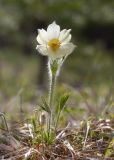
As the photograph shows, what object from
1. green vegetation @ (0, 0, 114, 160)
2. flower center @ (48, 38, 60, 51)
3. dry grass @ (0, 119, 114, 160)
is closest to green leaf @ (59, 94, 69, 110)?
green vegetation @ (0, 0, 114, 160)

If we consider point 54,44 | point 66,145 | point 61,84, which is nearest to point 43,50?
point 54,44

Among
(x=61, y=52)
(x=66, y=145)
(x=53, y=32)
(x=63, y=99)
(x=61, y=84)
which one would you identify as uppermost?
(x=61, y=84)

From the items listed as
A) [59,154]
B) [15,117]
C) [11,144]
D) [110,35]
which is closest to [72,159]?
[59,154]

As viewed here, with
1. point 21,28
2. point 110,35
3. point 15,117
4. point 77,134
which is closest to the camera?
point 77,134

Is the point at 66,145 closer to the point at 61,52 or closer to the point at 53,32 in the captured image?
the point at 61,52

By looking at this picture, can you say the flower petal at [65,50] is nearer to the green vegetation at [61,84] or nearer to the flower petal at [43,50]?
the flower petal at [43,50]

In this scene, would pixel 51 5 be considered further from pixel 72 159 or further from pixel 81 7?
pixel 72 159

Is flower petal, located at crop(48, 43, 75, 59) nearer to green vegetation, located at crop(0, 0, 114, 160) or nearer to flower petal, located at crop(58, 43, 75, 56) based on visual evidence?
flower petal, located at crop(58, 43, 75, 56)

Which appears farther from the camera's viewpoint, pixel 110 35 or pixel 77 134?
pixel 110 35

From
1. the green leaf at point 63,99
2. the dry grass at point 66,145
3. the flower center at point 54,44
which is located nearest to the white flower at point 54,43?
the flower center at point 54,44
